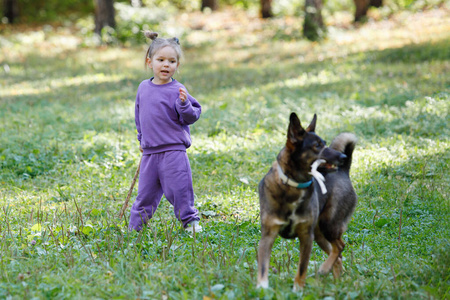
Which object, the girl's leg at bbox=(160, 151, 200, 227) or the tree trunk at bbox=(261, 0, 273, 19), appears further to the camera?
the tree trunk at bbox=(261, 0, 273, 19)

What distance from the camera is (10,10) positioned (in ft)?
92.3

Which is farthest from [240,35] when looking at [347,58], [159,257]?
[159,257]

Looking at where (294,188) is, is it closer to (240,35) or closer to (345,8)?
(240,35)

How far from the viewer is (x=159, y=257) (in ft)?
14.6

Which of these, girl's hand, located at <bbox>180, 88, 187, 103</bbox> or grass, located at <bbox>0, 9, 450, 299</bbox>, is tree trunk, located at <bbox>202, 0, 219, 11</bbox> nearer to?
grass, located at <bbox>0, 9, 450, 299</bbox>

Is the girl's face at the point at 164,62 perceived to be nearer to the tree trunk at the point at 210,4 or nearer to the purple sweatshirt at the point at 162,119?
the purple sweatshirt at the point at 162,119

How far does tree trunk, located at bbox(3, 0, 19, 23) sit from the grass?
13594mm

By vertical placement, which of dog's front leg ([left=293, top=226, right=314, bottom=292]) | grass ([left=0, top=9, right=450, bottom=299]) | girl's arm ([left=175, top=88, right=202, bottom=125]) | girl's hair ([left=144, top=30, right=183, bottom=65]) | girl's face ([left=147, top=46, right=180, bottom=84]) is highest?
girl's hair ([left=144, top=30, right=183, bottom=65])

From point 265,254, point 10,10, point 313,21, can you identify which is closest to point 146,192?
point 265,254

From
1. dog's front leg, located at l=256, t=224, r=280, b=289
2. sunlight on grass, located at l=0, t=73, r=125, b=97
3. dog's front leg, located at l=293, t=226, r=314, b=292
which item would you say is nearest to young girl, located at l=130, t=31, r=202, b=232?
dog's front leg, located at l=256, t=224, r=280, b=289

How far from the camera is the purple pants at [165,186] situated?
16.5 ft

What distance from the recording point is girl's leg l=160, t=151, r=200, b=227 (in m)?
5.01

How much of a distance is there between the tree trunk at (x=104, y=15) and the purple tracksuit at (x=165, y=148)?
16833 millimetres

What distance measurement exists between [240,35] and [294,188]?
1920 centimetres
